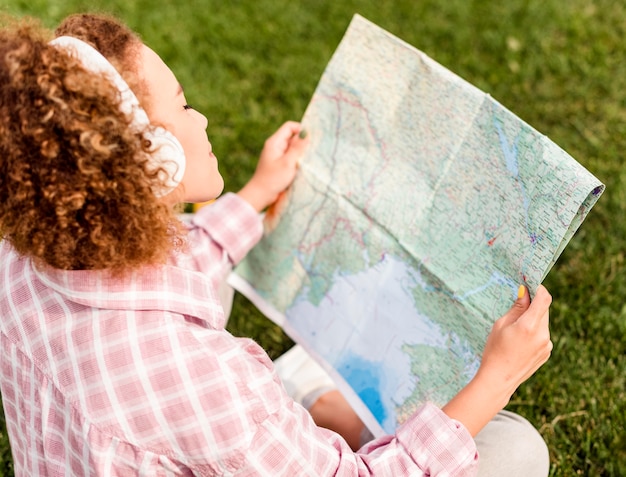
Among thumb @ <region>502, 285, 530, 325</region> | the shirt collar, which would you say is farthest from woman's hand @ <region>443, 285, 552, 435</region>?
the shirt collar

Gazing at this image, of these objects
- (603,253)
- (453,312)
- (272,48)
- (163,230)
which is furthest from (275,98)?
(163,230)

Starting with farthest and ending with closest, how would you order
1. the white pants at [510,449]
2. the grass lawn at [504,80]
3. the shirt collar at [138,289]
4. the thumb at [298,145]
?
1. the grass lawn at [504,80]
2. the thumb at [298,145]
3. the white pants at [510,449]
4. the shirt collar at [138,289]

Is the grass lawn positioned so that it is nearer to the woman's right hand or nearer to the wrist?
the wrist

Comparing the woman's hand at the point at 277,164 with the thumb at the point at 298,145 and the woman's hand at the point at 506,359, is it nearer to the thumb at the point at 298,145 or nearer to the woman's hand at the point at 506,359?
the thumb at the point at 298,145

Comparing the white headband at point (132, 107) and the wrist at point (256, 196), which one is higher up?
the white headband at point (132, 107)

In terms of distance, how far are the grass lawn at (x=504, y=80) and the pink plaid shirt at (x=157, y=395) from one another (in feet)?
2.42

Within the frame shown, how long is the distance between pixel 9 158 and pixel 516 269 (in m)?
0.85

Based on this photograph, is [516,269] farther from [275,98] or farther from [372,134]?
[275,98]

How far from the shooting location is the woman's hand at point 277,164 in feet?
5.58

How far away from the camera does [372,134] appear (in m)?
1.57

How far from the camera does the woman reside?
998mm

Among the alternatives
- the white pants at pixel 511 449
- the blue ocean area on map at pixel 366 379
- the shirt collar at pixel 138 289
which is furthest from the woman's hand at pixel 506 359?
the shirt collar at pixel 138 289

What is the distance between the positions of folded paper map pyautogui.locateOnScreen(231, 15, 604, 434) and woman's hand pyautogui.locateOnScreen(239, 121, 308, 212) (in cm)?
3

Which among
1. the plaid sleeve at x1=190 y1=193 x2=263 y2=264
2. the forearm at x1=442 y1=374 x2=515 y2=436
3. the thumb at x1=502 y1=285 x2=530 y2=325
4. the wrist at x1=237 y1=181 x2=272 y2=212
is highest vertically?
the thumb at x1=502 y1=285 x2=530 y2=325
